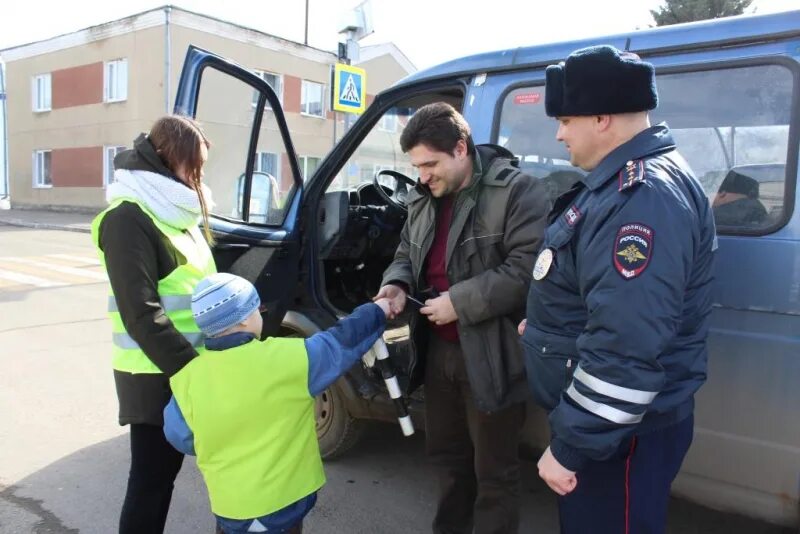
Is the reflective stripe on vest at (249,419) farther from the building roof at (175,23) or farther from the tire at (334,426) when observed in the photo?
the building roof at (175,23)

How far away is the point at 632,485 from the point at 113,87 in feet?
76.0

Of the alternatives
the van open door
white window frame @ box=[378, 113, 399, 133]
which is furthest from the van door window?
white window frame @ box=[378, 113, 399, 133]

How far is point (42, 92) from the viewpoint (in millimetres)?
23781

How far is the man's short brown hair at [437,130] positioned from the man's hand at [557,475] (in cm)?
115

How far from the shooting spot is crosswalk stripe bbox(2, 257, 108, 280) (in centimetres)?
988

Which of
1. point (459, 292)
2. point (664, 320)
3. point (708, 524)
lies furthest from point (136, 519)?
point (708, 524)

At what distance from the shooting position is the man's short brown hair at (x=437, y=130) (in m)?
2.26

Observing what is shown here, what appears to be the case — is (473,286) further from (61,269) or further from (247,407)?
(61,269)

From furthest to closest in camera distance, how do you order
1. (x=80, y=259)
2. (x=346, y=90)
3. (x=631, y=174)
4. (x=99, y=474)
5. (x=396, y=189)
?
(x=80, y=259) < (x=346, y=90) < (x=396, y=189) < (x=99, y=474) < (x=631, y=174)

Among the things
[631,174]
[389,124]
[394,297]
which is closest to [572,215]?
[631,174]

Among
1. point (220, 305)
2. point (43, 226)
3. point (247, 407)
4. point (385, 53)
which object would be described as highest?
point (385, 53)

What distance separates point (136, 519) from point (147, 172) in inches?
48.3

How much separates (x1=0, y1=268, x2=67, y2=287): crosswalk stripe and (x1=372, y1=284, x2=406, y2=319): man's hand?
8.01 metres

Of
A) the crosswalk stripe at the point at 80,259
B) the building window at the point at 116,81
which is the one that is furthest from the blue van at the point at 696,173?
the building window at the point at 116,81
